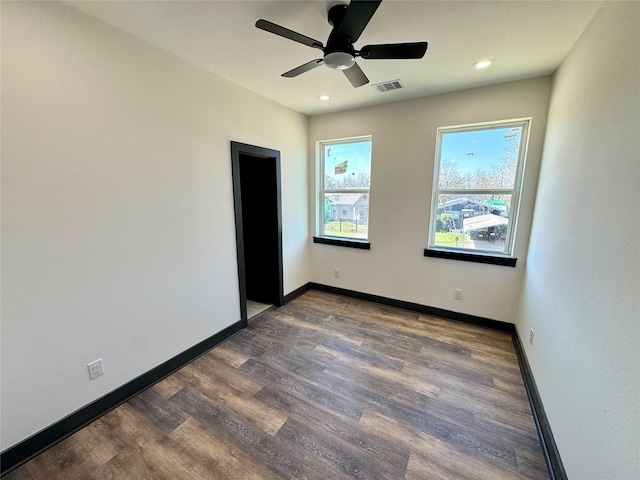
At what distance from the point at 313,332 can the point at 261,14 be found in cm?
269

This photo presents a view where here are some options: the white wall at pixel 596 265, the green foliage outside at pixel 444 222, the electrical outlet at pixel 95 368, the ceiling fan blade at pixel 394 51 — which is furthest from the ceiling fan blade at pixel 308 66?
the electrical outlet at pixel 95 368

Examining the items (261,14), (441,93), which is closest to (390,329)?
(441,93)

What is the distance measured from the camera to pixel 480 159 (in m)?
2.68

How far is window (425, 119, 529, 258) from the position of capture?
2.54m

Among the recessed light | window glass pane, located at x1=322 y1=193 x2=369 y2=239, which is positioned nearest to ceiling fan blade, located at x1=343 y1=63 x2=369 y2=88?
the recessed light

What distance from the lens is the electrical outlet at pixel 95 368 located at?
1666 millimetres

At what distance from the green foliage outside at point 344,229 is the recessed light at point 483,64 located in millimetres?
1913

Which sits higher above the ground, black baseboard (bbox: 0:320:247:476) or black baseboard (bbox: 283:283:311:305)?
black baseboard (bbox: 283:283:311:305)

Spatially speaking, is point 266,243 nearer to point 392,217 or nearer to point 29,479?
point 392,217

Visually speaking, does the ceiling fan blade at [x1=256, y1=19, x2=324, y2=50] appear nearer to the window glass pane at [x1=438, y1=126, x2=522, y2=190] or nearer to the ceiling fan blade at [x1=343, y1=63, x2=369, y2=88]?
the ceiling fan blade at [x1=343, y1=63, x2=369, y2=88]

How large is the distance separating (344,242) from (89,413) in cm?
285

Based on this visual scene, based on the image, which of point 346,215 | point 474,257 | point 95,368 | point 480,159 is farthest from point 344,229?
point 95,368

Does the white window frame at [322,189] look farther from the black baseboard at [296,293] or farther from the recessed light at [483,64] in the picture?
the recessed light at [483,64]

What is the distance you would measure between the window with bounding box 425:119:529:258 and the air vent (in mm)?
687
